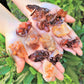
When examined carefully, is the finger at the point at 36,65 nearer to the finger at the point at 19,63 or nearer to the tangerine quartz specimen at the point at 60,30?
the finger at the point at 19,63

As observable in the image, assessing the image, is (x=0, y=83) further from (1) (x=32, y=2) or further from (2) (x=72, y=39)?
(1) (x=32, y=2)

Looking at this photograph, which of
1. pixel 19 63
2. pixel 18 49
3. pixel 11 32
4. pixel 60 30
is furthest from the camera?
pixel 60 30

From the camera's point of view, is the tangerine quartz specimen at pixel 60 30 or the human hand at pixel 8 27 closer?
the human hand at pixel 8 27

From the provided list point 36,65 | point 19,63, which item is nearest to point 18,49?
point 19,63

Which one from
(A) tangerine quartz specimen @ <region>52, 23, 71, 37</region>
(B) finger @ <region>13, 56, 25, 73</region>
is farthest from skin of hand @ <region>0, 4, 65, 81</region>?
(A) tangerine quartz specimen @ <region>52, 23, 71, 37</region>

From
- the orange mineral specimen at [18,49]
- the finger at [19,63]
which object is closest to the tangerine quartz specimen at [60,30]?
the orange mineral specimen at [18,49]

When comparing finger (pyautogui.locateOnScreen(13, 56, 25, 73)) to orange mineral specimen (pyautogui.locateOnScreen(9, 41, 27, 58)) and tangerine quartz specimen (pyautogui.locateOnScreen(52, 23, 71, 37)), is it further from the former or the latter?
tangerine quartz specimen (pyautogui.locateOnScreen(52, 23, 71, 37))

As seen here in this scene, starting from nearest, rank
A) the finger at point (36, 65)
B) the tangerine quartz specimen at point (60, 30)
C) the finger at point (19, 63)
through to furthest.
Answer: the finger at point (19, 63)
the finger at point (36, 65)
the tangerine quartz specimen at point (60, 30)

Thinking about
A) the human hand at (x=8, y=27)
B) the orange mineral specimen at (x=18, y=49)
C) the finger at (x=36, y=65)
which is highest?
the human hand at (x=8, y=27)

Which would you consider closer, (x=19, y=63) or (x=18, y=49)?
(x=19, y=63)

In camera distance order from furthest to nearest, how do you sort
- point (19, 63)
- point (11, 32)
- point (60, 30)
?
1. point (60, 30)
2. point (11, 32)
3. point (19, 63)

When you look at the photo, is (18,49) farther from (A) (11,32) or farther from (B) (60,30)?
(B) (60,30)
